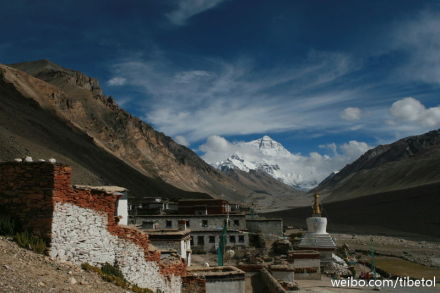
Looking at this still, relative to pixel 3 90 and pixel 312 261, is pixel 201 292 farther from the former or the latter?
pixel 3 90

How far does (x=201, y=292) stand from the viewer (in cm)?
1570

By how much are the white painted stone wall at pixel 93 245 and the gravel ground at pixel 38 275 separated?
42 centimetres

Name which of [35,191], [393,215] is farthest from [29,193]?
[393,215]

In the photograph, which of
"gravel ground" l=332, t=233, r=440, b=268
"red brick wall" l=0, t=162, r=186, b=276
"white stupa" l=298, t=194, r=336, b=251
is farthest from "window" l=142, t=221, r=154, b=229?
"gravel ground" l=332, t=233, r=440, b=268

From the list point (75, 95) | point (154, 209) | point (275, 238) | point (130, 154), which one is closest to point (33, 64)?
point (75, 95)

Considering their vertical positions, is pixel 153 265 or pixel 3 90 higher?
pixel 3 90

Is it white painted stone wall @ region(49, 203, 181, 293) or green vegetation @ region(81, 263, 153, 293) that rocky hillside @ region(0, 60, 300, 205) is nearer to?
white painted stone wall @ region(49, 203, 181, 293)

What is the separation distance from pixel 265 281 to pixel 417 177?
196 meters

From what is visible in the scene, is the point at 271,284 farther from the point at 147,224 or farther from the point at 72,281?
the point at 147,224

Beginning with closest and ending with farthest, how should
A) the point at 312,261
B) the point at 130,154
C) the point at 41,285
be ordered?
the point at 41,285 → the point at 312,261 → the point at 130,154

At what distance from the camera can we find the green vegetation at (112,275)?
34.4 ft

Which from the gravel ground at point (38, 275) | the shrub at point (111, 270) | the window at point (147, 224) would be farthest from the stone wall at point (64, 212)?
the window at point (147, 224)

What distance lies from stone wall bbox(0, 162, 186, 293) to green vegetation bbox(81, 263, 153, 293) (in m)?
0.17

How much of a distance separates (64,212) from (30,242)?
101 centimetres
